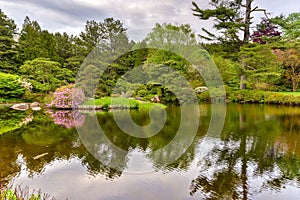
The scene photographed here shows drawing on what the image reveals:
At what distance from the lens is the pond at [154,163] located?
433 cm

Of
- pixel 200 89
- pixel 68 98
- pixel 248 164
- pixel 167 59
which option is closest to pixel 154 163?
pixel 248 164

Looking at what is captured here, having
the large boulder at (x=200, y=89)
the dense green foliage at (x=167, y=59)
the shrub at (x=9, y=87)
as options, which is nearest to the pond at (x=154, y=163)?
the dense green foliage at (x=167, y=59)

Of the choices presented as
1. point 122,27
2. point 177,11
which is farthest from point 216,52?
point 122,27

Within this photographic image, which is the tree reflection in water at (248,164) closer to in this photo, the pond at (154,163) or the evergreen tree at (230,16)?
the pond at (154,163)

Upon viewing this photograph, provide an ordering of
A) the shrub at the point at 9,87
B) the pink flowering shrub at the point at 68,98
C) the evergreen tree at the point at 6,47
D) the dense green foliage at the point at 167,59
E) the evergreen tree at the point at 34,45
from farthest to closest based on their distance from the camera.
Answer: the evergreen tree at the point at 34,45 < the evergreen tree at the point at 6,47 < the shrub at the point at 9,87 < the dense green foliage at the point at 167,59 < the pink flowering shrub at the point at 68,98

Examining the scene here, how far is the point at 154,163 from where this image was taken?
5.91 m

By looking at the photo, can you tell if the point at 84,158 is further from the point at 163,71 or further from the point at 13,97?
the point at 13,97

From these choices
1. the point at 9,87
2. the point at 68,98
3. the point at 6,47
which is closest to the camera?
the point at 68,98

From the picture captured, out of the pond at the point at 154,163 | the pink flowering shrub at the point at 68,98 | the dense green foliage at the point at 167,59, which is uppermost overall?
the dense green foliage at the point at 167,59

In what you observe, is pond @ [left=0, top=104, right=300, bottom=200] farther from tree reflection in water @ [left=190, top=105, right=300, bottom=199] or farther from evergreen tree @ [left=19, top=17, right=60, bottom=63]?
evergreen tree @ [left=19, top=17, right=60, bottom=63]

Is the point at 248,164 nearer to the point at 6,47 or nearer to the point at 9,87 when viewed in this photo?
the point at 9,87

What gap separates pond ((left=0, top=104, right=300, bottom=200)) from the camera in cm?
433

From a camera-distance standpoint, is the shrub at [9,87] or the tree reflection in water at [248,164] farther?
the shrub at [9,87]

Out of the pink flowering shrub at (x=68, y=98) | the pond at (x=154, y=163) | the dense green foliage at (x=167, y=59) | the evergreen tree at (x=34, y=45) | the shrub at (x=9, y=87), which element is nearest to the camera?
the pond at (x=154, y=163)
